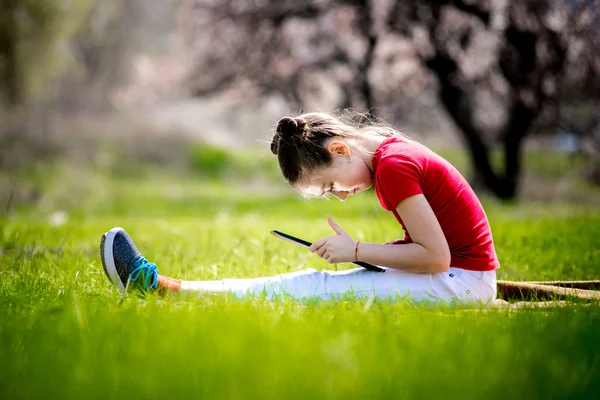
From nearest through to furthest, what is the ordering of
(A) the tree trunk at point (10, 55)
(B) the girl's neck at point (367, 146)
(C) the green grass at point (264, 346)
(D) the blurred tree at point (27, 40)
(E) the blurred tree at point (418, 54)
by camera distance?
(C) the green grass at point (264, 346) → (B) the girl's neck at point (367, 146) → (E) the blurred tree at point (418, 54) → (A) the tree trunk at point (10, 55) → (D) the blurred tree at point (27, 40)

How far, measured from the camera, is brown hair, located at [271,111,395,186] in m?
2.62

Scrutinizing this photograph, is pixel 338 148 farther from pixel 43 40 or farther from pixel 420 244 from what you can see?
pixel 43 40

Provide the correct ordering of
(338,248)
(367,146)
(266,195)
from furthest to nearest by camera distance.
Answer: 1. (266,195)
2. (367,146)
3. (338,248)

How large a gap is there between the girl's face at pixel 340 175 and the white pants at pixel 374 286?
37 centimetres

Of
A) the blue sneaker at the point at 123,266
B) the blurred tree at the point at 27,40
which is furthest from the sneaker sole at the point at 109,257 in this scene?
the blurred tree at the point at 27,40

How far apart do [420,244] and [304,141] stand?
65cm

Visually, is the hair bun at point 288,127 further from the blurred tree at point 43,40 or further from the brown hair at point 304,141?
the blurred tree at point 43,40

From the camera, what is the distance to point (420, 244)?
2482 mm

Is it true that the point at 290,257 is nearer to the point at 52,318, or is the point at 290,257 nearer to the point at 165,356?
the point at 52,318

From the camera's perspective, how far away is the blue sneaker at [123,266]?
2592 mm

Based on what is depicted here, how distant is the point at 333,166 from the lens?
2.64 meters

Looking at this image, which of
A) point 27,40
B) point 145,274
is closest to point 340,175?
point 145,274

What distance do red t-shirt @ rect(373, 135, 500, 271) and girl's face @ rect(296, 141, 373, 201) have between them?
0.07 metres

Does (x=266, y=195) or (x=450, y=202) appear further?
(x=266, y=195)
